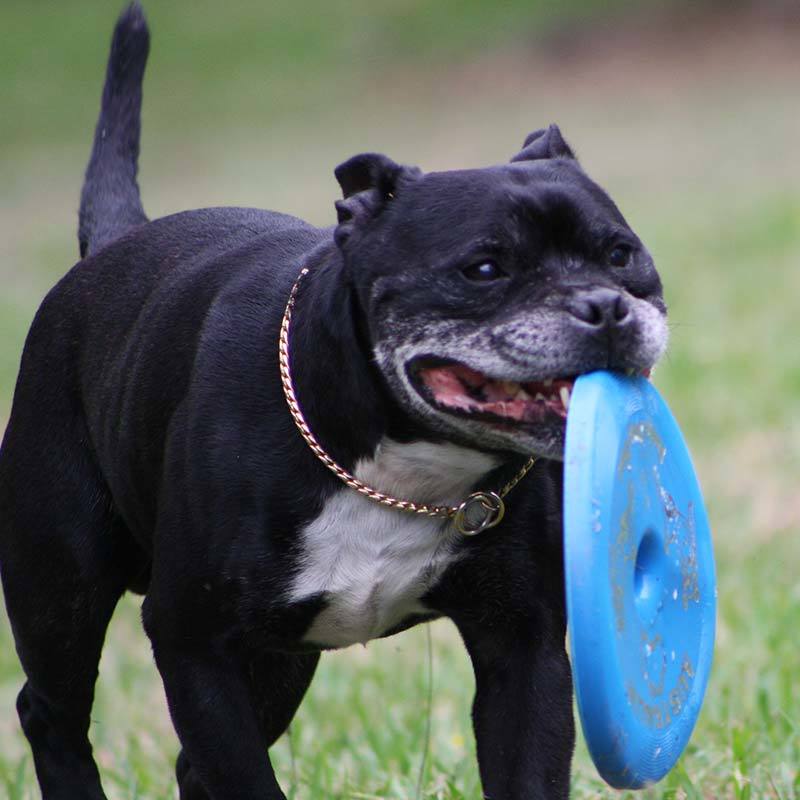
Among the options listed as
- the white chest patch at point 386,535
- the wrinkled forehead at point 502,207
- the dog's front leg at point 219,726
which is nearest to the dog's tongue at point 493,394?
the white chest patch at point 386,535

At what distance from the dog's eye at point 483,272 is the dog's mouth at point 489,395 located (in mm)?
182

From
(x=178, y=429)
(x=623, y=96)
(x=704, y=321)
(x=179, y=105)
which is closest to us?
(x=178, y=429)

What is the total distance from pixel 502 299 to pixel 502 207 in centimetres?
19

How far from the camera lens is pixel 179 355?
3.80 m

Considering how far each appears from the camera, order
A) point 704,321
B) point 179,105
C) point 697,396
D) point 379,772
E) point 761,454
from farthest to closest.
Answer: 1. point 179,105
2. point 704,321
3. point 697,396
4. point 761,454
5. point 379,772

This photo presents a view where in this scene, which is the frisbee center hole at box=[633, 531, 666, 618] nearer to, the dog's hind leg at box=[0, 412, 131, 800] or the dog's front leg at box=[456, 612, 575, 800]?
the dog's front leg at box=[456, 612, 575, 800]

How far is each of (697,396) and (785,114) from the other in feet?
45.0

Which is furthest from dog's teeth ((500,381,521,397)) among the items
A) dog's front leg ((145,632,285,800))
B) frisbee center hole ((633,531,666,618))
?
dog's front leg ((145,632,285,800))

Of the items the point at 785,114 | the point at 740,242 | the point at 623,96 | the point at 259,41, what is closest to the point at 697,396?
the point at 740,242

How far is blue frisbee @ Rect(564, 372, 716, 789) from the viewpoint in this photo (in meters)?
3.11

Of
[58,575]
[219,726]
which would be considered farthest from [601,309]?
[58,575]

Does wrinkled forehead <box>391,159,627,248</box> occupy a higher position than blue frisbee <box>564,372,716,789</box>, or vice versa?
wrinkled forehead <box>391,159,627,248</box>

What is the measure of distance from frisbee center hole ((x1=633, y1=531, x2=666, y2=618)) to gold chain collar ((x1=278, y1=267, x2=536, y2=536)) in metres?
0.31

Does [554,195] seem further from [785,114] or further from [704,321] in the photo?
[785,114]
